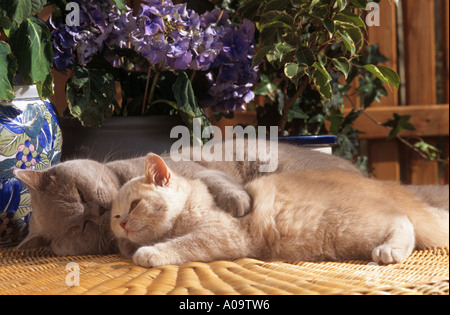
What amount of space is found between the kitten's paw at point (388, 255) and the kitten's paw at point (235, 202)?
239 mm

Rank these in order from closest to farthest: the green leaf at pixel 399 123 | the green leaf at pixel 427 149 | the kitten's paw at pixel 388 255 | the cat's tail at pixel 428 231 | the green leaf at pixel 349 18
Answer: the kitten's paw at pixel 388 255
the cat's tail at pixel 428 231
the green leaf at pixel 349 18
the green leaf at pixel 399 123
the green leaf at pixel 427 149

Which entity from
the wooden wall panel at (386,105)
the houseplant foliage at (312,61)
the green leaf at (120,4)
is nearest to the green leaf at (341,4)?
the houseplant foliage at (312,61)

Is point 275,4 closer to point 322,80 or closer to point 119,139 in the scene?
point 322,80

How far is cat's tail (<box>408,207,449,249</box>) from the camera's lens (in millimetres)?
973

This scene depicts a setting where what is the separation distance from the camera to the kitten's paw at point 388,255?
854mm

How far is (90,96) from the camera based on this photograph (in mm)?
1274

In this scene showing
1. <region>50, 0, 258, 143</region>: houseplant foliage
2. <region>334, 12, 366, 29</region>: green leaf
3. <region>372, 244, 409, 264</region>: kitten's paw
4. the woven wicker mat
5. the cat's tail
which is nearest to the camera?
the woven wicker mat

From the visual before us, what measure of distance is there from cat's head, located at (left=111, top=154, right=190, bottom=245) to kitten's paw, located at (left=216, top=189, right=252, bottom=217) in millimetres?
71

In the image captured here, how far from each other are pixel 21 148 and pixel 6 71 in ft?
0.57

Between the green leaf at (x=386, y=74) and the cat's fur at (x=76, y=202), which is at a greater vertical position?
the green leaf at (x=386, y=74)

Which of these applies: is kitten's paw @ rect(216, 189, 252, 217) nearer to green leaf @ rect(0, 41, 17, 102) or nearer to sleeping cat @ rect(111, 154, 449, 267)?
sleeping cat @ rect(111, 154, 449, 267)

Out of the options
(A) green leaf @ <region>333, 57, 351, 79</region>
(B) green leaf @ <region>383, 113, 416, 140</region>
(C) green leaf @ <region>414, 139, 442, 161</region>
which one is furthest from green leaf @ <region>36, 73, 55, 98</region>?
(C) green leaf @ <region>414, 139, 442, 161</region>

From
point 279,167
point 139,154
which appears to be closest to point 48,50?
point 139,154

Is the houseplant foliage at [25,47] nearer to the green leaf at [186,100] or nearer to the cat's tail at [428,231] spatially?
the green leaf at [186,100]
